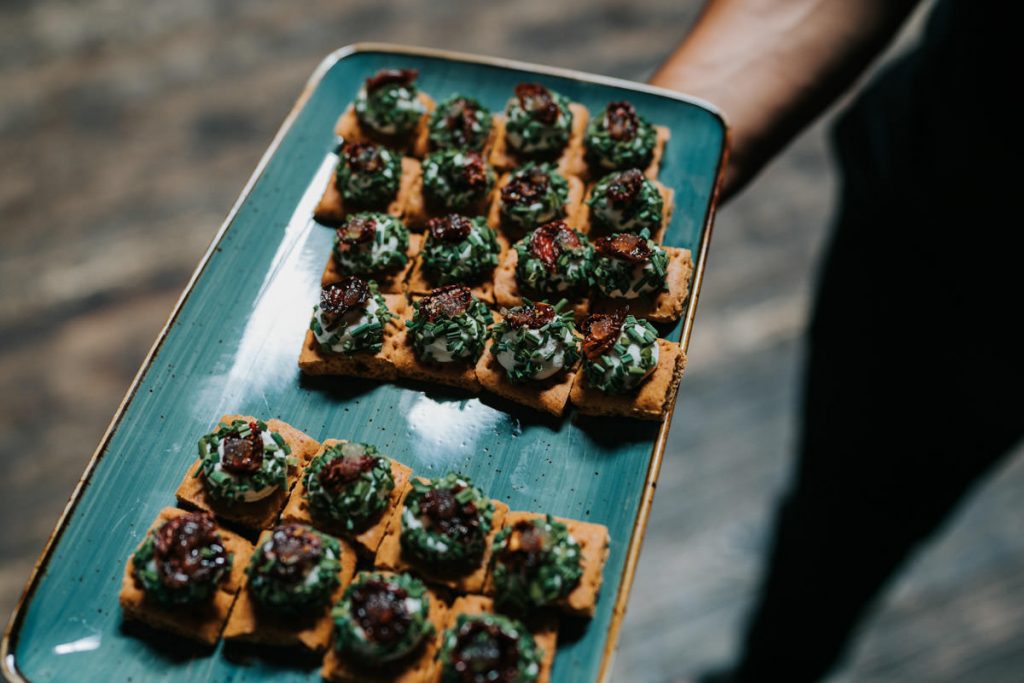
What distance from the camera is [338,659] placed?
177cm

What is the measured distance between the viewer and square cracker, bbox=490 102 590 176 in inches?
93.9

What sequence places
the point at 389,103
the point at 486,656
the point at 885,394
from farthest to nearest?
the point at 885,394, the point at 389,103, the point at 486,656

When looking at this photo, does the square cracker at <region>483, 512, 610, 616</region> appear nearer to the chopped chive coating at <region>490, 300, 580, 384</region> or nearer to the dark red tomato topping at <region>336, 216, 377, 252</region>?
the chopped chive coating at <region>490, 300, 580, 384</region>

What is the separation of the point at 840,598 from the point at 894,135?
1726mm

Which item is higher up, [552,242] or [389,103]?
[389,103]

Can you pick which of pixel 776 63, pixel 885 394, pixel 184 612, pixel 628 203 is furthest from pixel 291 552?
pixel 885 394

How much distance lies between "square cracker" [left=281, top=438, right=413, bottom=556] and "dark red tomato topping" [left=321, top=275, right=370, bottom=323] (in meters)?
0.30

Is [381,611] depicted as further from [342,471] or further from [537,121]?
[537,121]

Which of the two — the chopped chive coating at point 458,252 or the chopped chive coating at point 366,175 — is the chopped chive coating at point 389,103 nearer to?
the chopped chive coating at point 366,175

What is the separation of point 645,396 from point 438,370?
484mm

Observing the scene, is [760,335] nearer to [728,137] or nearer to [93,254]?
[728,137]

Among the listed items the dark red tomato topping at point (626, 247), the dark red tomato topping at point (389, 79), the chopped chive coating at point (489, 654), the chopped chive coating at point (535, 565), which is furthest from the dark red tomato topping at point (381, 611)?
the dark red tomato topping at point (389, 79)

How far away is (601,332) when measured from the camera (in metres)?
2.01

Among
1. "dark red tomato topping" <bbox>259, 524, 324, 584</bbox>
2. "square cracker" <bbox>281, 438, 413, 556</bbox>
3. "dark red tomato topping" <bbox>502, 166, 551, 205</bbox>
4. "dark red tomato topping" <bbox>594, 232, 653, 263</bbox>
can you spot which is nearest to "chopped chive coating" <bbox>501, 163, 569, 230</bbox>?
"dark red tomato topping" <bbox>502, 166, 551, 205</bbox>
